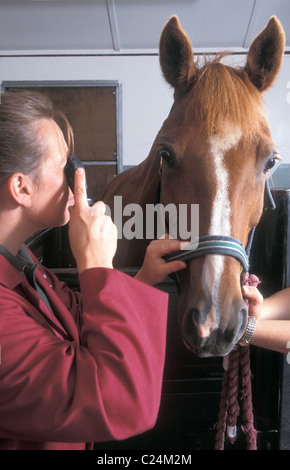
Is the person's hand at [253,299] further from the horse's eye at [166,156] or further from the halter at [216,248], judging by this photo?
the horse's eye at [166,156]

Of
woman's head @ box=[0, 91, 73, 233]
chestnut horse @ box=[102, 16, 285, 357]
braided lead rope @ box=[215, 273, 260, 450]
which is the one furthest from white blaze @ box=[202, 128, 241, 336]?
woman's head @ box=[0, 91, 73, 233]

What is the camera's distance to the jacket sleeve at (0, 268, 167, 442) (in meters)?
0.30

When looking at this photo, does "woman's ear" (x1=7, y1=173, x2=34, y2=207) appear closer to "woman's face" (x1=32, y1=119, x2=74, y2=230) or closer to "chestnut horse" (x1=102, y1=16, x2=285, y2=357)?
"woman's face" (x1=32, y1=119, x2=74, y2=230)

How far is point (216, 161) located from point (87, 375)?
0.36m

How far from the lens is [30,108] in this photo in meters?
0.42

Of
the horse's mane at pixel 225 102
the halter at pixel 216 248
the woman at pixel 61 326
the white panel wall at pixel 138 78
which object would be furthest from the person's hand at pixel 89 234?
the white panel wall at pixel 138 78

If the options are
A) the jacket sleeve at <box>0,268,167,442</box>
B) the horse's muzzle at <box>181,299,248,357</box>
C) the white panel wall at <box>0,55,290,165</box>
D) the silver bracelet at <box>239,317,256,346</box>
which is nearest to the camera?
the jacket sleeve at <box>0,268,167,442</box>

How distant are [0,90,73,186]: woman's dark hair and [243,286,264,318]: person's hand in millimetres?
379

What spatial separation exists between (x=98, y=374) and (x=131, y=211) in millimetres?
678

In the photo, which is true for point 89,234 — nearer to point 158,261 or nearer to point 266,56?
point 158,261

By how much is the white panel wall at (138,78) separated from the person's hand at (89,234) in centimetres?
50

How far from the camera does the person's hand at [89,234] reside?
1.20ft
